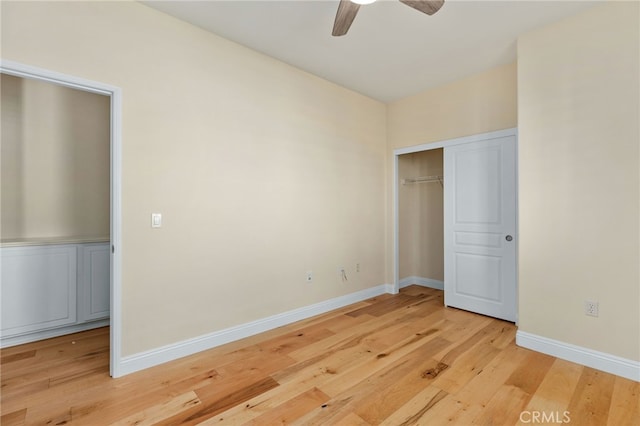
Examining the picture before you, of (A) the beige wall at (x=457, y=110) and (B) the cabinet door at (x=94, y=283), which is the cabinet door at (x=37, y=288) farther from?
(A) the beige wall at (x=457, y=110)

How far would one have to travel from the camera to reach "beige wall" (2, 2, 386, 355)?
2.17 m

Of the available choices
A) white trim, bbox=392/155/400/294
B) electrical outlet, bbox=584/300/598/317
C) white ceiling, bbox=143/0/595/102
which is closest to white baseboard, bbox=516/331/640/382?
electrical outlet, bbox=584/300/598/317

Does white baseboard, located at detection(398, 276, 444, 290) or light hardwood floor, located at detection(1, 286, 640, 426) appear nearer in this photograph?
light hardwood floor, located at detection(1, 286, 640, 426)

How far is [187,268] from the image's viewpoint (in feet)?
8.37

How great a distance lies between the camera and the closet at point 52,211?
2.74 m

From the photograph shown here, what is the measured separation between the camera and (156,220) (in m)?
2.38

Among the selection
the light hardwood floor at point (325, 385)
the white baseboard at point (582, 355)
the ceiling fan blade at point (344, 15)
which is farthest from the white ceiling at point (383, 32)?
the light hardwood floor at point (325, 385)

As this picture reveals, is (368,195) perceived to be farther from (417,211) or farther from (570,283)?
(570,283)

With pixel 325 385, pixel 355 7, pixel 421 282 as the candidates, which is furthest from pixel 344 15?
pixel 421 282

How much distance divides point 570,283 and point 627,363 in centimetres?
62

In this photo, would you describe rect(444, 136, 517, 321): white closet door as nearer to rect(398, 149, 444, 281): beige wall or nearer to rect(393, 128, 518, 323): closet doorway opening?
rect(393, 128, 518, 323): closet doorway opening

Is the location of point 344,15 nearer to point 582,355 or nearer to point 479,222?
point 479,222

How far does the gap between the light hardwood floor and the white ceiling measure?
2829mm

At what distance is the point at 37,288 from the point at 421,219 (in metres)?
4.88
